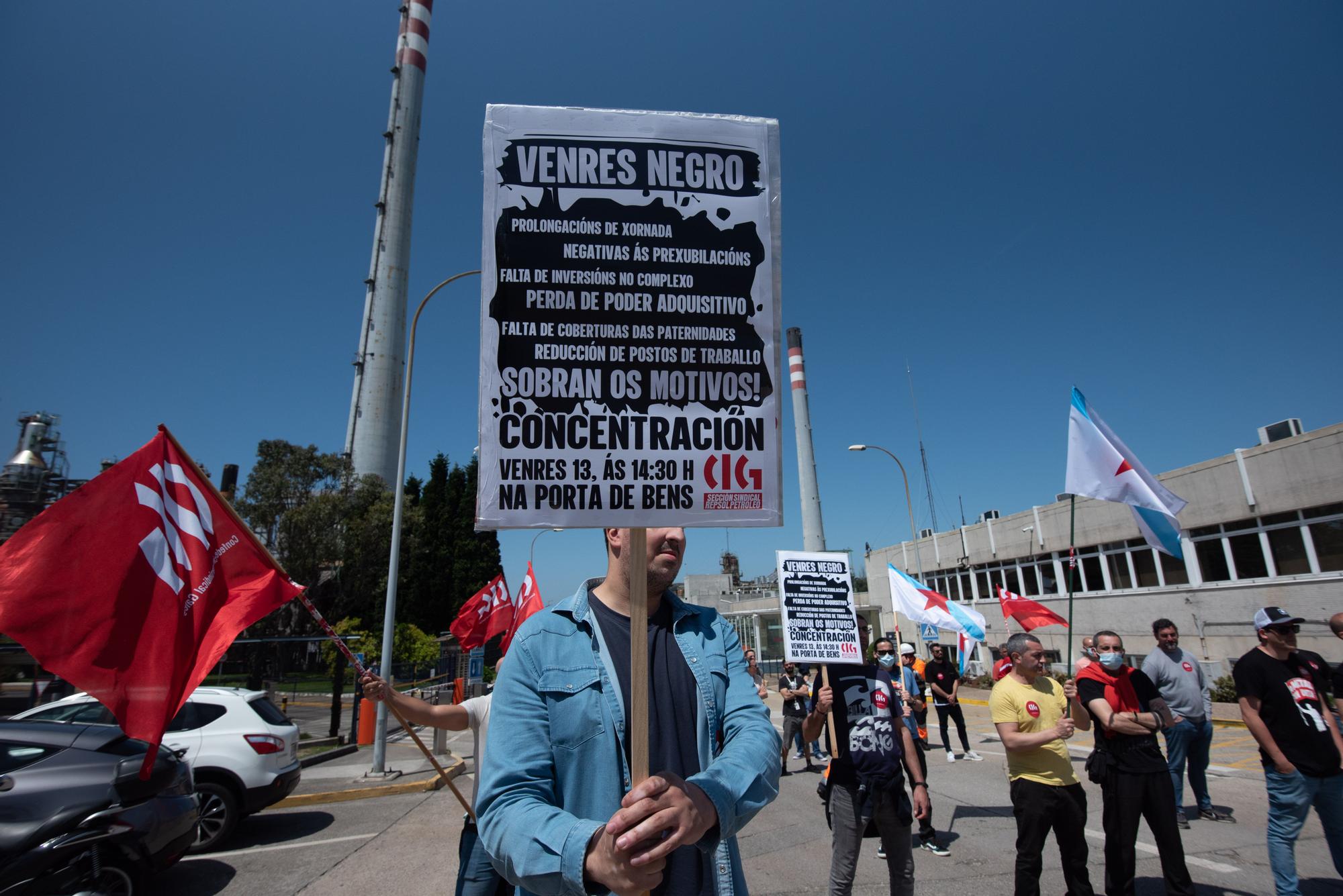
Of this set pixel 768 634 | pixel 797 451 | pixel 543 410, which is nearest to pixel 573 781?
pixel 543 410

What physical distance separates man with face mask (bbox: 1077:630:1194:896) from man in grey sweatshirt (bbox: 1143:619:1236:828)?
247 centimetres

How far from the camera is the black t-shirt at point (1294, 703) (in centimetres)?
443

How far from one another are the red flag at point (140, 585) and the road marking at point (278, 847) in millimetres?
5233

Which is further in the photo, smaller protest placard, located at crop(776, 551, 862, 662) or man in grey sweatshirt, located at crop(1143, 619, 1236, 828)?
man in grey sweatshirt, located at crop(1143, 619, 1236, 828)

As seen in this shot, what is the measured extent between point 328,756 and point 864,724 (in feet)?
45.4

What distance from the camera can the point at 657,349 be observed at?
2.10 metres

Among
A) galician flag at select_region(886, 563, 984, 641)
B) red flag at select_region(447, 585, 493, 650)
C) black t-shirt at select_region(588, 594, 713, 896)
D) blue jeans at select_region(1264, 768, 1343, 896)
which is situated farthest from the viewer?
red flag at select_region(447, 585, 493, 650)

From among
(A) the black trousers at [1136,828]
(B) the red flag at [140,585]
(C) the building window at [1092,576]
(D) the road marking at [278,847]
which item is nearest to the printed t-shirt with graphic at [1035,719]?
(A) the black trousers at [1136,828]

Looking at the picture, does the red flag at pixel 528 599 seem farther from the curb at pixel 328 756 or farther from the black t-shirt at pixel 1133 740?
the black t-shirt at pixel 1133 740

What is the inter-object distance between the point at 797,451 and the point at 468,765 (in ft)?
98.8

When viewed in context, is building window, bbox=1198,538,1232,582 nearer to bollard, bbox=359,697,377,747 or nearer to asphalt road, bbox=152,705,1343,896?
asphalt road, bbox=152,705,1343,896

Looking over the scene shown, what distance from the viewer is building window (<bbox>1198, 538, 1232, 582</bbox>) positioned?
19.5m

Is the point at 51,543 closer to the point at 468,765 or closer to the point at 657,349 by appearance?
the point at 657,349

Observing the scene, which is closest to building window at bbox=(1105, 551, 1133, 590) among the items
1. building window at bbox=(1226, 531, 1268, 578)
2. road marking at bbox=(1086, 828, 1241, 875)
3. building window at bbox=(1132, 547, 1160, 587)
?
building window at bbox=(1132, 547, 1160, 587)
